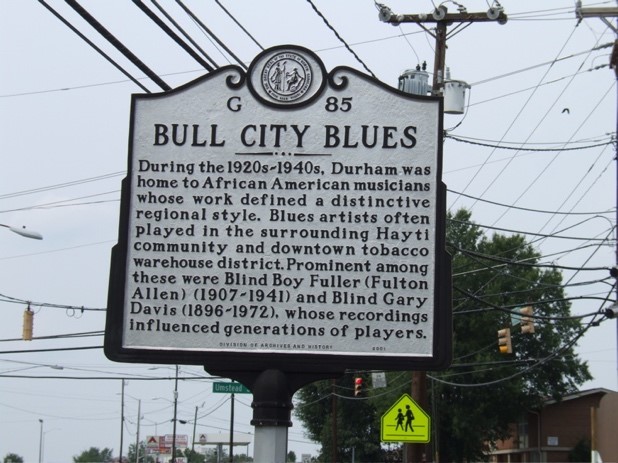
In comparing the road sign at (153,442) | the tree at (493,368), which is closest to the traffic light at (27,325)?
the tree at (493,368)

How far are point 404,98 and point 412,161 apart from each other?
558mm

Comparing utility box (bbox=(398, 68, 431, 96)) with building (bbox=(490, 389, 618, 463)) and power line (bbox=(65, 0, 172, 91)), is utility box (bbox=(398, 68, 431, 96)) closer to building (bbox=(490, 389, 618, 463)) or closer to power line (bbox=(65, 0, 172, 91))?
power line (bbox=(65, 0, 172, 91))

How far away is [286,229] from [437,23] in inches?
652

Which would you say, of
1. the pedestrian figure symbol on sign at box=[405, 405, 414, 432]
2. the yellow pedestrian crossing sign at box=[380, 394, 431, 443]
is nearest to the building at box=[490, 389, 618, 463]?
the yellow pedestrian crossing sign at box=[380, 394, 431, 443]

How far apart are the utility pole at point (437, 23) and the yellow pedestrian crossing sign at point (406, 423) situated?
1.28m

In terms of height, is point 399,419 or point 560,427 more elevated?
point 560,427

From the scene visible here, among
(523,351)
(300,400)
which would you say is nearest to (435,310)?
(523,351)

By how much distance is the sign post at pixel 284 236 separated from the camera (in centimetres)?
814

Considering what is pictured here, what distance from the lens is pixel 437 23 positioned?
938 inches

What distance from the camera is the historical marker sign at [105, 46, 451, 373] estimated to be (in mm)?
8141

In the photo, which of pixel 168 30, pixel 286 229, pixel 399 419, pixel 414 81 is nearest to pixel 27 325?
pixel 399 419

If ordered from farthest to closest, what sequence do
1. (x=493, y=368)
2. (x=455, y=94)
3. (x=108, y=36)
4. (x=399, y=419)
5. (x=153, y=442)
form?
(x=153, y=442) < (x=493, y=368) < (x=455, y=94) < (x=399, y=419) < (x=108, y=36)

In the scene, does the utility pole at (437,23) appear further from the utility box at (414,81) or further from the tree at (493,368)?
the tree at (493,368)

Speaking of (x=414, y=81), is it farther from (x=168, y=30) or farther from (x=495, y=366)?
(x=495, y=366)
